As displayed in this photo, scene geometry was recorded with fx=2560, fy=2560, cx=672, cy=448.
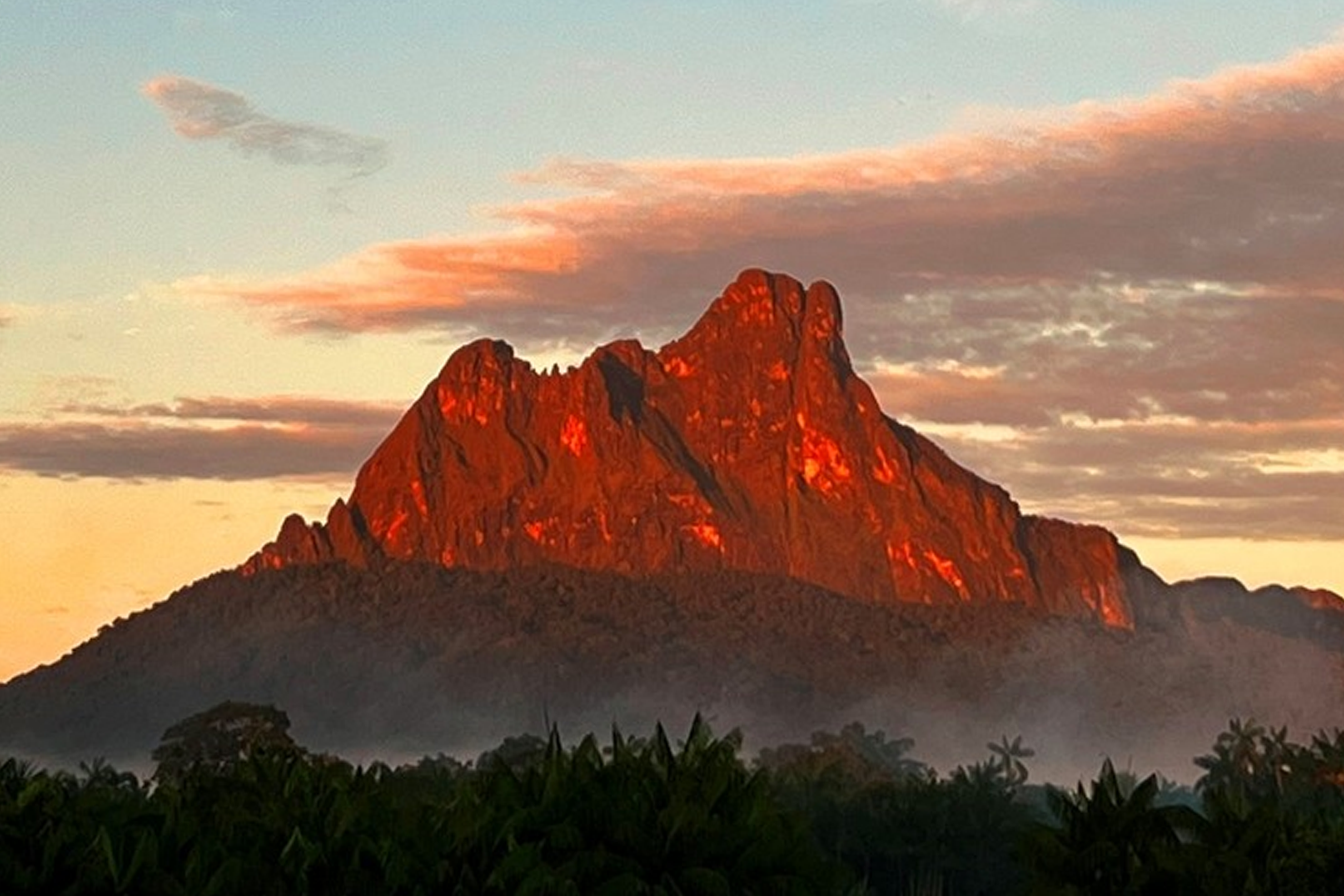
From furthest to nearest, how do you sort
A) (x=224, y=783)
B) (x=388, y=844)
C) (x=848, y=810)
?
(x=848, y=810) → (x=224, y=783) → (x=388, y=844)

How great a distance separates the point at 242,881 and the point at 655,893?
1097 cm

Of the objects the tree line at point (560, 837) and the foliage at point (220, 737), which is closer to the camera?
the tree line at point (560, 837)

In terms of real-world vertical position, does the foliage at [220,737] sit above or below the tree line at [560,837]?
below

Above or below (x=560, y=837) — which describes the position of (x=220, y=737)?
below

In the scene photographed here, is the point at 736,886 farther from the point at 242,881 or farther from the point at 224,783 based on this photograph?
the point at 224,783

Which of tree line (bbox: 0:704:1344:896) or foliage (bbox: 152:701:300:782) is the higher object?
tree line (bbox: 0:704:1344:896)

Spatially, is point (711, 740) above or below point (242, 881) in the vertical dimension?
above

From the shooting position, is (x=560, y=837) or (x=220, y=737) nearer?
(x=560, y=837)

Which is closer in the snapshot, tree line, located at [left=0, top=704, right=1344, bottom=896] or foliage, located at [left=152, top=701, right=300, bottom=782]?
tree line, located at [left=0, top=704, right=1344, bottom=896]

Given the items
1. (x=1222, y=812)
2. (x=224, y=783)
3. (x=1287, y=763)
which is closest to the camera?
(x=1222, y=812)

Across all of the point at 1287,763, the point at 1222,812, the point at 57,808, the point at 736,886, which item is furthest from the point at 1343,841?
the point at 1287,763

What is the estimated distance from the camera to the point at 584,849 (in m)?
70.6

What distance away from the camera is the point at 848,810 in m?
142

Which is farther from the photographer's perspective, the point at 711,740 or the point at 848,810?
the point at 848,810
